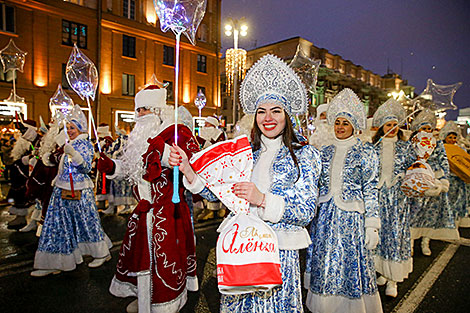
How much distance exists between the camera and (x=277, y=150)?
2.12m

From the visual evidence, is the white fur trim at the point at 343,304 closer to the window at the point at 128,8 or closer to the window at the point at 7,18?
the window at the point at 7,18

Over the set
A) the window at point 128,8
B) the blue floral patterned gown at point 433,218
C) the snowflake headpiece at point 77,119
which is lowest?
the blue floral patterned gown at point 433,218

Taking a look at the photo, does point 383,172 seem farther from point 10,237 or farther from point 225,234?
point 10,237

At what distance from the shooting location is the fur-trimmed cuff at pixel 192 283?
3.32 metres

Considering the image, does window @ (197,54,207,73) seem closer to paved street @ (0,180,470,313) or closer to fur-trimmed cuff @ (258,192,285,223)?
paved street @ (0,180,470,313)

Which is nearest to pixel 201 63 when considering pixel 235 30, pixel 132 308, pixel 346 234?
pixel 235 30

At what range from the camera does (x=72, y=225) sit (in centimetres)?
445

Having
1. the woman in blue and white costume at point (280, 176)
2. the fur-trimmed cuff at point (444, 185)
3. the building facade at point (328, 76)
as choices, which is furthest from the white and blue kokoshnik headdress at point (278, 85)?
the building facade at point (328, 76)

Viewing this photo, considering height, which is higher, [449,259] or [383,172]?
[383,172]

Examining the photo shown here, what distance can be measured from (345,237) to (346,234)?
0.03 metres

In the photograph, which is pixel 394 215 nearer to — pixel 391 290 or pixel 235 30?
pixel 391 290

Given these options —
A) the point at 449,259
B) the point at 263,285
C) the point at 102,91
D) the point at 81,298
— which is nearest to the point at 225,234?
the point at 263,285

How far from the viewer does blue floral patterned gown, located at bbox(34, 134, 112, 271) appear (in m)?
4.25

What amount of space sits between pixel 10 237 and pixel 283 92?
6724mm
